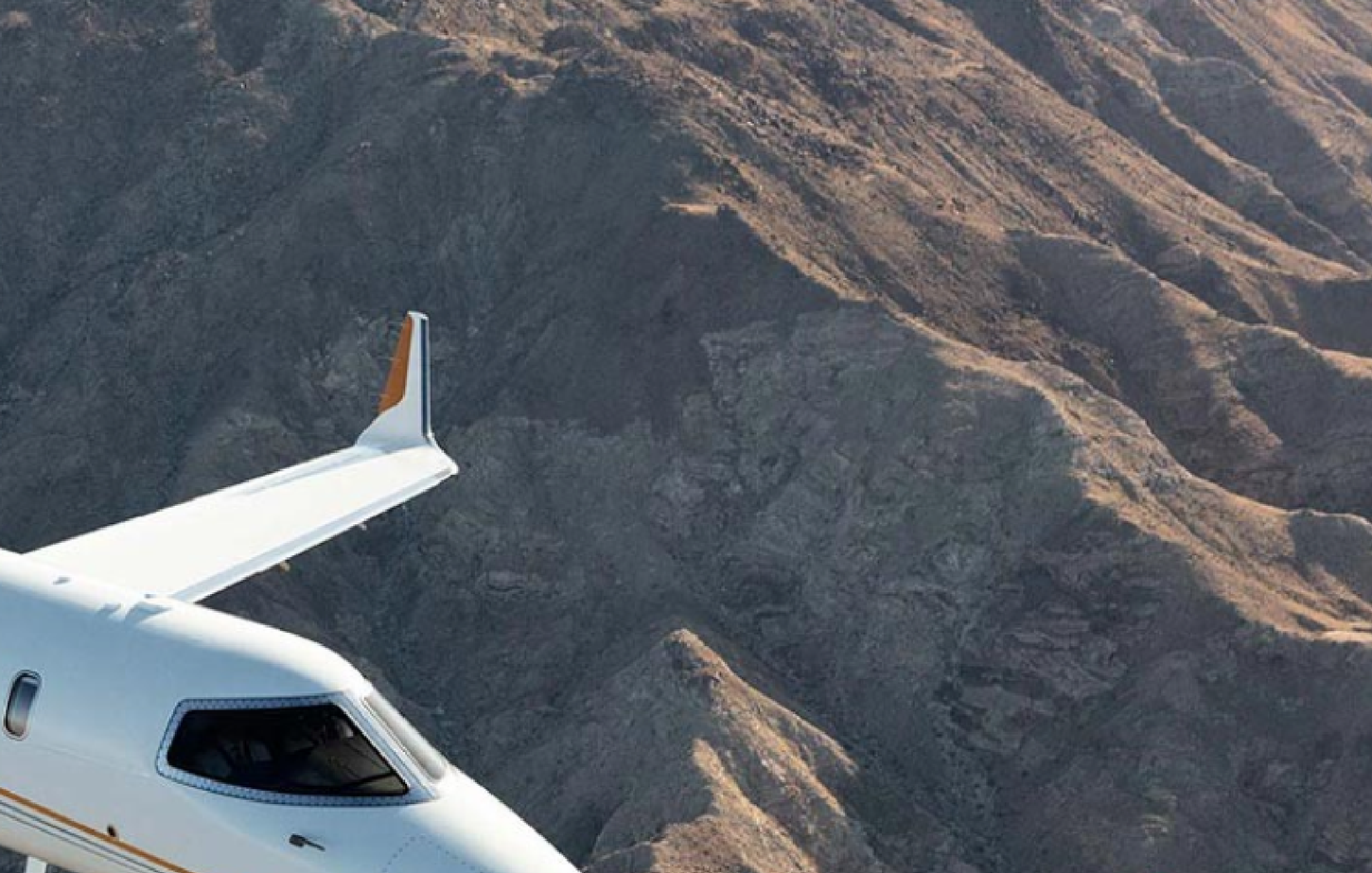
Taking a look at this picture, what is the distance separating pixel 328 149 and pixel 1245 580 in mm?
34126

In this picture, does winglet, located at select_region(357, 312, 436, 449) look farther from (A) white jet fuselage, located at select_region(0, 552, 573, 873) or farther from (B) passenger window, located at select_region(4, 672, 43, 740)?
(B) passenger window, located at select_region(4, 672, 43, 740)

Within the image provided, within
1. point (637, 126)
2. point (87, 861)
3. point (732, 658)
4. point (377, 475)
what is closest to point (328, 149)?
point (637, 126)

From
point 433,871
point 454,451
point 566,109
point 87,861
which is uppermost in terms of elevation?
point 433,871

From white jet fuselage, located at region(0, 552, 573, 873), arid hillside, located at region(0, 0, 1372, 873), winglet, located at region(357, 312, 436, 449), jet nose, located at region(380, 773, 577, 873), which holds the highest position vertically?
jet nose, located at region(380, 773, 577, 873)

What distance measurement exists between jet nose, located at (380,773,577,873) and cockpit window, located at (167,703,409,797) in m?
0.56

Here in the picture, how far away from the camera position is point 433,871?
1727cm

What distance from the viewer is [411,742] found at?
61.6 ft

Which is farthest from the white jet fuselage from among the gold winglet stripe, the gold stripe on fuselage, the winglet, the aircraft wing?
the gold winglet stripe

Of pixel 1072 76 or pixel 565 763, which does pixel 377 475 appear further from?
pixel 1072 76

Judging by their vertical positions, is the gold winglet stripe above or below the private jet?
below

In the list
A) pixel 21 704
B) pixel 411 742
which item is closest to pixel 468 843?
pixel 411 742

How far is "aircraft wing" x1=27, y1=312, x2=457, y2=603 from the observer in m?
26.0

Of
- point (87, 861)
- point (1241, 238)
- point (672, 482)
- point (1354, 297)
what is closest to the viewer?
point (87, 861)

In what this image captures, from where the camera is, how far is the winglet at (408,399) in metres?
34.2
